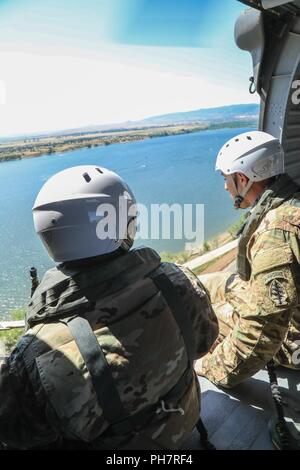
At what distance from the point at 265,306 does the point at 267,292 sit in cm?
7

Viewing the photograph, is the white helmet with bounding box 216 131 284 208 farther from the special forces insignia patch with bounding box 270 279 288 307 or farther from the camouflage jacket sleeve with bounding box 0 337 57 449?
the camouflage jacket sleeve with bounding box 0 337 57 449

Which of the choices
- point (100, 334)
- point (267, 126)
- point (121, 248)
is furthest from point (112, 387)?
point (267, 126)

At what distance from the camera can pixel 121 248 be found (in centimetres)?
142

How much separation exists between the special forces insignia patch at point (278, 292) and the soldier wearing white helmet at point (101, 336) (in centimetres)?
42

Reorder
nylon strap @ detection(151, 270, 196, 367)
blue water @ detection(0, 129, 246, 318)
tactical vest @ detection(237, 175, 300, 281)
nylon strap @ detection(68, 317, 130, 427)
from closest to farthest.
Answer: nylon strap @ detection(68, 317, 130, 427) < nylon strap @ detection(151, 270, 196, 367) < tactical vest @ detection(237, 175, 300, 281) < blue water @ detection(0, 129, 246, 318)

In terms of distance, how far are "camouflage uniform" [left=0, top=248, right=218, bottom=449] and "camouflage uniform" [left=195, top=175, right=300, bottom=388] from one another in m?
0.61

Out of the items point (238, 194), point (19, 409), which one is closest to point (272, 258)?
point (238, 194)

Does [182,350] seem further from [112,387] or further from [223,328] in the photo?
[223,328]

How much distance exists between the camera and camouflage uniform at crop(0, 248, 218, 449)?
112cm

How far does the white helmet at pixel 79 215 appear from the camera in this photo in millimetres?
1340

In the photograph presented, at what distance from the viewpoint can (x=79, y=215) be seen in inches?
53.2

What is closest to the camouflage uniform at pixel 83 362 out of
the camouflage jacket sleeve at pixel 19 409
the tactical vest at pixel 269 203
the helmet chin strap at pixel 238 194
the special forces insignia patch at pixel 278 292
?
the camouflage jacket sleeve at pixel 19 409

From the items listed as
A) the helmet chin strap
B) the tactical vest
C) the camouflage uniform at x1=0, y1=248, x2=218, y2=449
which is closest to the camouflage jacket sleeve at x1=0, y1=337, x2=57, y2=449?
the camouflage uniform at x1=0, y1=248, x2=218, y2=449

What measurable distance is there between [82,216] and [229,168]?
1183 mm
